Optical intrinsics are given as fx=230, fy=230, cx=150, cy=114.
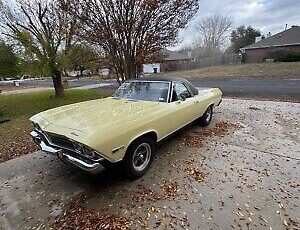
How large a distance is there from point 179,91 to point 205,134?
1.50 m

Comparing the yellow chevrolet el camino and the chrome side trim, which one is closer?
the yellow chevrolet el camino

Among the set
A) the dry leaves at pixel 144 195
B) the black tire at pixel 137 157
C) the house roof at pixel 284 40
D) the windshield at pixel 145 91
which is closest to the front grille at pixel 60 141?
the black tire at pixel 137 157

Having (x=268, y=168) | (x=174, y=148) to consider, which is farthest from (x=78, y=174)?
(x=268, y=168)

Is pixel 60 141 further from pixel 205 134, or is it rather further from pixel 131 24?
pixel 131 24

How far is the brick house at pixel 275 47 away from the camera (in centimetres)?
3209

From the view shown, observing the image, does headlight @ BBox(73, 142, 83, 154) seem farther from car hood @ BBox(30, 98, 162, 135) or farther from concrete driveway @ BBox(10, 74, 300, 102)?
concrete driveway @ BBox(10, 74, 300, 102)

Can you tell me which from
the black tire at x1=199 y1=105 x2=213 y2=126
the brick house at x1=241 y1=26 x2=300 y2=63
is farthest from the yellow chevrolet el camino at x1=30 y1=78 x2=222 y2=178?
the brick house at x1=241 y1=26 x2=300 y2=63

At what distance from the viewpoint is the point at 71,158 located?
3150 mm

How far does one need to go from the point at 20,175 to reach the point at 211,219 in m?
3.27

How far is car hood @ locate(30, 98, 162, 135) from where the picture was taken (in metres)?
3.17

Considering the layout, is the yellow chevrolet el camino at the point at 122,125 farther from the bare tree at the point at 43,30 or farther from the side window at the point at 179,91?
the bare tree at the point at 43,30

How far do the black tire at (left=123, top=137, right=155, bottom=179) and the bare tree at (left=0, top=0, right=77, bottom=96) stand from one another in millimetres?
8505

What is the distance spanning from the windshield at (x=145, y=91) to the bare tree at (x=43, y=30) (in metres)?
6.72

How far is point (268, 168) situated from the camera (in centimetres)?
390
